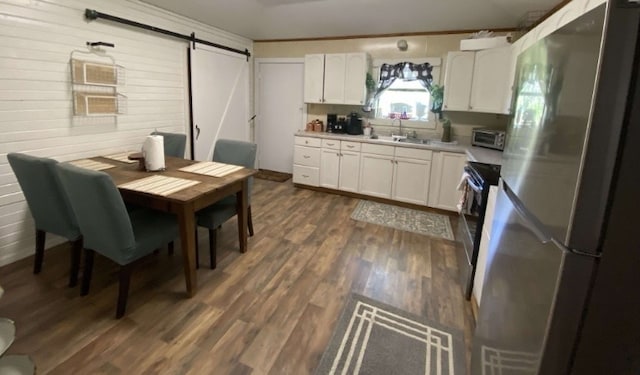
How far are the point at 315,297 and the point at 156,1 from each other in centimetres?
348

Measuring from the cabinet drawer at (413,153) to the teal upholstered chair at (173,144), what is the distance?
8.72 feet

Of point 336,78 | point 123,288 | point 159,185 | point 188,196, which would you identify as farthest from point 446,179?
point 123,288

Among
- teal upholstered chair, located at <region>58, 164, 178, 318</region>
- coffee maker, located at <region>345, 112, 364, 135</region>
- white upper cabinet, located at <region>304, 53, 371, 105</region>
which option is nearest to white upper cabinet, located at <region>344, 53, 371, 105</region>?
white upper cabinet, located at <region>304, 53, 371, 105</region>

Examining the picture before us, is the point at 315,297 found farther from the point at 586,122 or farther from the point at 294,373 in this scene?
the point at 586,122

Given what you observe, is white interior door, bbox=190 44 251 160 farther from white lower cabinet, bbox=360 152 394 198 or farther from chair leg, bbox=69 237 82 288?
chair leg, bbox=69 237 82 288

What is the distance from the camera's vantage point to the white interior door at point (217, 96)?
4277 mm

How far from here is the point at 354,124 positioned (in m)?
4.80

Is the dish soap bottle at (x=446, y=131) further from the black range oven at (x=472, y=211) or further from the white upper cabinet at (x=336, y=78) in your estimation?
the black range oven at (x=472, y=211)

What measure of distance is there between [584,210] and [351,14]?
4.15 meters

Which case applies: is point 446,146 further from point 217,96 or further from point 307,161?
point 217,96

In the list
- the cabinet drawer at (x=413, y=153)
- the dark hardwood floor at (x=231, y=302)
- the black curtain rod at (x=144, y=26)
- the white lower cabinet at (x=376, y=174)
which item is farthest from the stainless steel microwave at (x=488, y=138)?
the black curtain rod at (x=144, y=26)

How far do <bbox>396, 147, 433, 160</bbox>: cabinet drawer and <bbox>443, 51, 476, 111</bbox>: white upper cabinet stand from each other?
648mm

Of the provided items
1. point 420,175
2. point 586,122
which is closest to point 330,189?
point 420,175

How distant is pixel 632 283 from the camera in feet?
2.25
